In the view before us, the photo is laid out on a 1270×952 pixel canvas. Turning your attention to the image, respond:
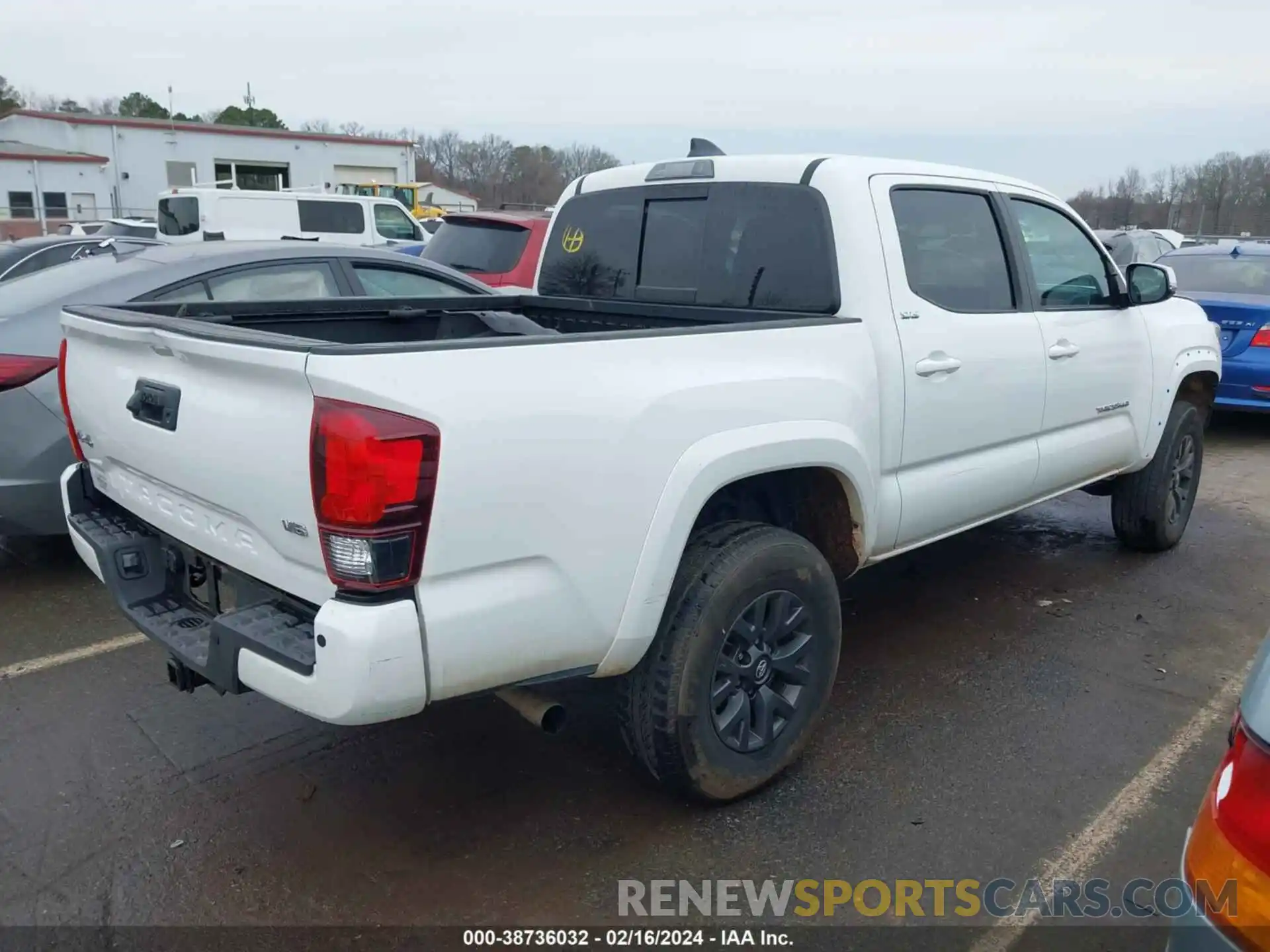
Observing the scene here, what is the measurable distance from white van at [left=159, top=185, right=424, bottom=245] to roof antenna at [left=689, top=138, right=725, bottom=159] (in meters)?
12.6

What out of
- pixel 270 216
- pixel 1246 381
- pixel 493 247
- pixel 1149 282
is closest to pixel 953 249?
pixel 1149 282

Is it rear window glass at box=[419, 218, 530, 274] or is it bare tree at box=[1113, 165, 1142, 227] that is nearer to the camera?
rear window glass at box=[419, 218, 530, 274]

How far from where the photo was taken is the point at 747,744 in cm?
314

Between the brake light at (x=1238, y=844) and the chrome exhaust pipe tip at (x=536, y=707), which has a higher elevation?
the brake light at (x=1238, y=844)

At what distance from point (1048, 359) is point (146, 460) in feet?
11.4

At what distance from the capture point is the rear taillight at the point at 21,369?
456 cm

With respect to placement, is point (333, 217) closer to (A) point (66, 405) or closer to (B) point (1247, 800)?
(A) point (66, 405)

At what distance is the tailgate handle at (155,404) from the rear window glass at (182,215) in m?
14.6

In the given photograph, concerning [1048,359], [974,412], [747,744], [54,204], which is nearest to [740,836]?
[747,744]

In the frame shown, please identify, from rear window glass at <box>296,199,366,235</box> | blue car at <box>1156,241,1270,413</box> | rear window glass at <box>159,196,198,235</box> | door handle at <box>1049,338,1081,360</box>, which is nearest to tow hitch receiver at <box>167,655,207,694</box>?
door handle at <box>1049,338,1081,360</box>

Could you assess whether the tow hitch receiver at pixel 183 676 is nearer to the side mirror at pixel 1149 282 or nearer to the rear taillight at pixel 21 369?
the rear taillight at pixel 21 369

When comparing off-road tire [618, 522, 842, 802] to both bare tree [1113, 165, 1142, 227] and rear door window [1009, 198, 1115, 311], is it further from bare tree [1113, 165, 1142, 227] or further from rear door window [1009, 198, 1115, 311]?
bare tree [1113, 165, 1142, 227]

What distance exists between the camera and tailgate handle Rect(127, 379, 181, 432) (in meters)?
2.73

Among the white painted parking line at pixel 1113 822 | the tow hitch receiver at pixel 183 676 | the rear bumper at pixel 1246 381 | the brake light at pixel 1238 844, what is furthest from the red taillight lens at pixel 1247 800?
the rear bumper at pixel 1246 381
